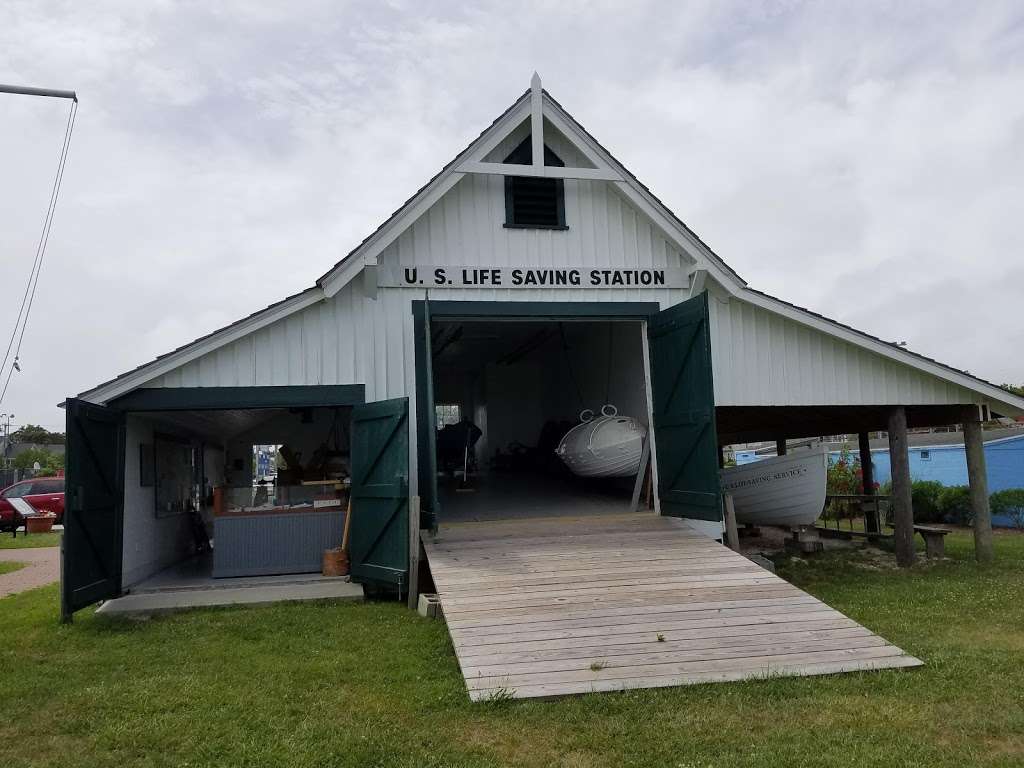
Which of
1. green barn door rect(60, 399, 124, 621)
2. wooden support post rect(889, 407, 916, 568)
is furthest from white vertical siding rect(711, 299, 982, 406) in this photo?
green barn door rect(60, 399, 124, 621)

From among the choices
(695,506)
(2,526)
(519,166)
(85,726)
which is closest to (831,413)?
(695,506)

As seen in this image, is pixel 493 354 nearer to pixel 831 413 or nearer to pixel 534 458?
pixel 534 458

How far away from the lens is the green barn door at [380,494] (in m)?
8.95

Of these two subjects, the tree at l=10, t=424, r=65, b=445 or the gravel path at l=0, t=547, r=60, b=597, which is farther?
the tree at l=10, t=424, r=65, b=445

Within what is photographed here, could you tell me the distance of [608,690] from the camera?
17.8ft

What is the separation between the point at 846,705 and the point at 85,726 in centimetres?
476

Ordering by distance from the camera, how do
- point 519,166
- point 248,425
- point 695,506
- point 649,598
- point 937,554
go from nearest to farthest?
1. point 649,598
2. point 695,506
3. point 519,166
4. point 937,554
5. point 248,425

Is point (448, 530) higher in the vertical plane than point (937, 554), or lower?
higher

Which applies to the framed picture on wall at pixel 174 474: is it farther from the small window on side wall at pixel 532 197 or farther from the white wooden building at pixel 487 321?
the small window on side wall at pixel 532 197

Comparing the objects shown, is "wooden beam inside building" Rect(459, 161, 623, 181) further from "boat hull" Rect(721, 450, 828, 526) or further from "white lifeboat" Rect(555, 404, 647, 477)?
"boat hull" Rect(721, 450, 828, 526)

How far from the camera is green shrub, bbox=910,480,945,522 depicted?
19.6m

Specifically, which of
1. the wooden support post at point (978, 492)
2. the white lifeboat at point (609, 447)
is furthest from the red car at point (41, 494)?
the wooden support post at point (978, 492)

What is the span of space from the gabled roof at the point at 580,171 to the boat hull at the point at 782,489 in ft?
7.82

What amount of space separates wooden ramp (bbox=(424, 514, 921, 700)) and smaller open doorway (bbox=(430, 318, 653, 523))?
2047mm
